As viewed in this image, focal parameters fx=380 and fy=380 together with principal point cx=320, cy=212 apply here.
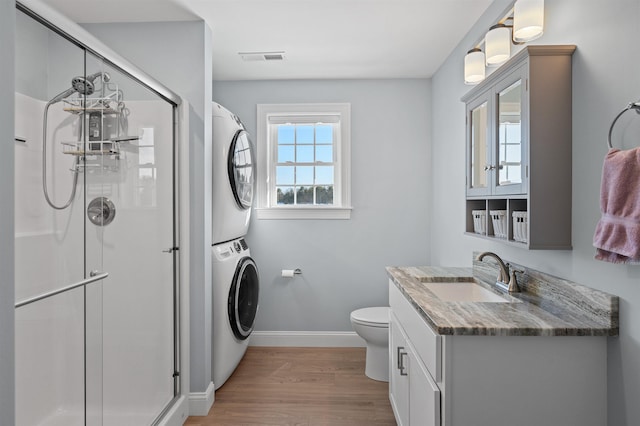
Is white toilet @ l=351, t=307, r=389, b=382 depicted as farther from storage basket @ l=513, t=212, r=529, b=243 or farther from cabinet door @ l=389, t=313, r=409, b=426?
storage basket @ l=513, t=212, r=529, b=243

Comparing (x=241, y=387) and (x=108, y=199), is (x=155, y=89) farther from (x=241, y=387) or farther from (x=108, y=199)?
(x=241, y=387)

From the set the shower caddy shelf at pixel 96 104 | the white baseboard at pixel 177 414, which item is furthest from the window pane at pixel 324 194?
the shower caddy shelf at pixel 96 104

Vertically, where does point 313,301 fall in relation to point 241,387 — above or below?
above

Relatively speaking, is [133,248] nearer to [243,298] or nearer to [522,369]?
[243,298]

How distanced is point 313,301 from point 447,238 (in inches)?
52.4

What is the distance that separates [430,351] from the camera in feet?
4.69

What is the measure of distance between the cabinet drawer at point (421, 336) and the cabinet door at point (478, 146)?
71 cm

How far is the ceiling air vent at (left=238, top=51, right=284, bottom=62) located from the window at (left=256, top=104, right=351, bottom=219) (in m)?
0.55

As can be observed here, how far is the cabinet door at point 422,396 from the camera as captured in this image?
135cm

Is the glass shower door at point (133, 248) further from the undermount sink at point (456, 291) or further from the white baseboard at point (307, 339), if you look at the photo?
the undermount sink at point (456, 291)

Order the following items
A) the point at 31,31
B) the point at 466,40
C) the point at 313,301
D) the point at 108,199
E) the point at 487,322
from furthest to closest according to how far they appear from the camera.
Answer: the point at 313,301, the point at 466,40, the point at 108,199, the point at 487,322, the point at 31,31

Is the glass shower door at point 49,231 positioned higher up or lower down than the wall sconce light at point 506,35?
lower down

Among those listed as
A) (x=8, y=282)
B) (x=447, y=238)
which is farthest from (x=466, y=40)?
(x=8, y=282)

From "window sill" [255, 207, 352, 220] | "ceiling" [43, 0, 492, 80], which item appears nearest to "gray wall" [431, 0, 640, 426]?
"ceiling" [43, 0, 492, 80]
